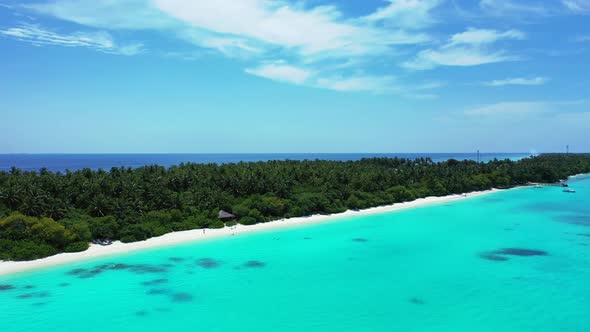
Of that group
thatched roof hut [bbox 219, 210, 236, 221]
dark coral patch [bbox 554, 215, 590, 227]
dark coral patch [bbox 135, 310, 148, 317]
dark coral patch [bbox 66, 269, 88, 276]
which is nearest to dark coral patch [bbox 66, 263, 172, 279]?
dark coral patch [bbox 66, 269, 88, 276]

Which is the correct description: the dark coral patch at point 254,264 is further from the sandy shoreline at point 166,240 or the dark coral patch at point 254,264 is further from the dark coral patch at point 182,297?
the sandy shoreline at point 166,240

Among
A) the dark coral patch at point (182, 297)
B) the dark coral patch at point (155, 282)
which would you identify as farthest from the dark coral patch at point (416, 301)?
the dark coral patch at point (155, 282)

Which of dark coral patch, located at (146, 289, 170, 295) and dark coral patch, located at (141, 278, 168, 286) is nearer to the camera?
Answer: dark coral patch, located at (146, 289, 170, 295)

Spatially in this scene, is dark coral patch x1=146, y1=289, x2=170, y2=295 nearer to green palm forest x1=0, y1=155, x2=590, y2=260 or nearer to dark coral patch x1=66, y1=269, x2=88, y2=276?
dark coral patch x1=66, y1=269, x2=88, y2=276

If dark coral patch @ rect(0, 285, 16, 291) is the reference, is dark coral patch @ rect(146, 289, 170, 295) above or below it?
below

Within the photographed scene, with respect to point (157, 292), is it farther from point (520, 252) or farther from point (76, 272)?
point (520, 252)

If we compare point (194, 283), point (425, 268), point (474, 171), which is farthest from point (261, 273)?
point (474, 171)

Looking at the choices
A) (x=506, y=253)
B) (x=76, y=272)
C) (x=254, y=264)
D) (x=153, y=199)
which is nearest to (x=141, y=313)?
(x=76, y=272)
